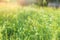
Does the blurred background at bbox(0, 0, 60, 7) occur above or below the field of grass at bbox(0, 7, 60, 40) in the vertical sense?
below

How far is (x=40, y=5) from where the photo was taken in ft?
18.8

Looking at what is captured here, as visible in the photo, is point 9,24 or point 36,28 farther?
point 9,24

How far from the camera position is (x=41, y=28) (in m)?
3.07

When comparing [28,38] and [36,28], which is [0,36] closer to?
[28,38]

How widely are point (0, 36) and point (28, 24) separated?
633 millimetres

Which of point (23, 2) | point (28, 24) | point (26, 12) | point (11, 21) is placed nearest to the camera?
point (28, 24)

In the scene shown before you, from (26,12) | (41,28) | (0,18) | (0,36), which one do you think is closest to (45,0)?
(26,12)

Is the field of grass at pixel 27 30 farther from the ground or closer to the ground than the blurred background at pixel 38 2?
farther from the ground

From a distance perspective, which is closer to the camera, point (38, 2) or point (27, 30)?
point (27, 30)

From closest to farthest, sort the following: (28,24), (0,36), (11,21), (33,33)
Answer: (0,36) → (33,33) → (28,24) → (11,21)

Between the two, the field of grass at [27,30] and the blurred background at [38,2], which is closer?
the field of grass at [27,30]

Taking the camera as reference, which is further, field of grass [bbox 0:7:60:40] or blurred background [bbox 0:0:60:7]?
blurred background [bbox 0:0:60:7]

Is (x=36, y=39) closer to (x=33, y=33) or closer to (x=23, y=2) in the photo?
(x=33, y=33)

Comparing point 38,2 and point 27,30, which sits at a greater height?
point 27,30
